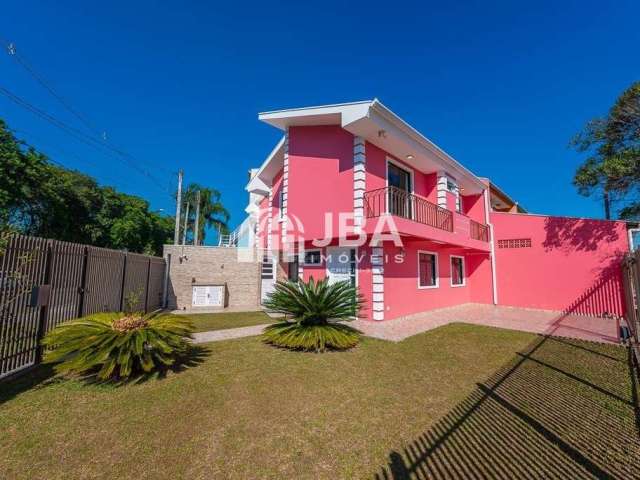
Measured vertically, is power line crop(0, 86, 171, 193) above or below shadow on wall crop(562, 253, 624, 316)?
above

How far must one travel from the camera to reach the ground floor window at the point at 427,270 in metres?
10.4

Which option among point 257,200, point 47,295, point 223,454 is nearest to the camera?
point 223,454

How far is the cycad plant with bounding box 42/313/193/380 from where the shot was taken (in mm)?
3773

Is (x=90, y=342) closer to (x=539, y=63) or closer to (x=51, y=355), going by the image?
(x=51, y=355)

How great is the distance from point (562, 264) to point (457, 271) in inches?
153

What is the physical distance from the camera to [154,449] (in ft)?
8.27

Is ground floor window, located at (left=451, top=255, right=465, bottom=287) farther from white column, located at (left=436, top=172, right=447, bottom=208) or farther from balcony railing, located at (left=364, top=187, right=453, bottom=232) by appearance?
balcony railing, located at (left=364, top=187, right=453, bottom=232)

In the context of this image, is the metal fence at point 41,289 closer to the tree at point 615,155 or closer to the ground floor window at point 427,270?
the ground floor window at point 427,270

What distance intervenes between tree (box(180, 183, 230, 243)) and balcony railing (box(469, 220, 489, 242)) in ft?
80.8

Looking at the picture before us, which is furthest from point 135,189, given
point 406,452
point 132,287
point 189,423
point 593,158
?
point 593,158

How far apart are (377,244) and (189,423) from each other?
22.3 feet

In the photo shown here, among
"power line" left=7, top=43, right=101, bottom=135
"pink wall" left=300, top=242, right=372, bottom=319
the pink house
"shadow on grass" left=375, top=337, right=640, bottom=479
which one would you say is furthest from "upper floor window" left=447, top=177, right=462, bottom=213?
"power line" left=7, top=43, right=101, bottom=135

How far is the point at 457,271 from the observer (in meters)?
13.0

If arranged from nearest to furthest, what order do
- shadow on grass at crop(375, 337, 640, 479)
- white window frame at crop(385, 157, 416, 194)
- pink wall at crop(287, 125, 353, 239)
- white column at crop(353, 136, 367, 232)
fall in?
shadow on grass at crop(375, 337, 640, 479) → white column at crop(353, 136, 367, 232) → pink wall at crop(287, 125, 353, 239) → white window frame at crop(385, 157, 416, 194)
